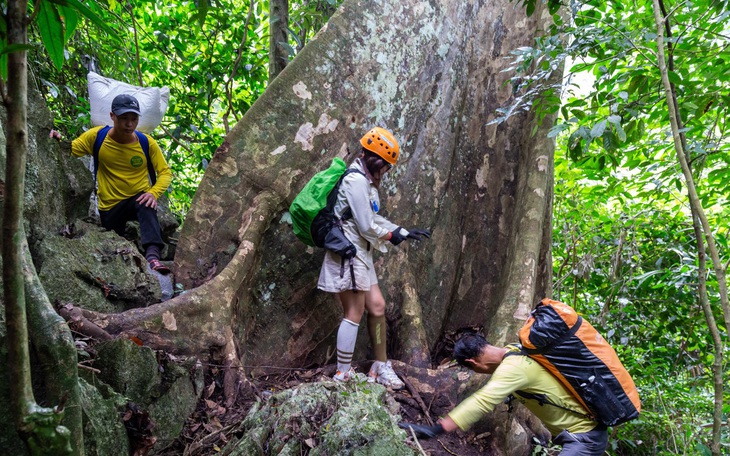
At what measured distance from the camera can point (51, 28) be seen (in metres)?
1.47

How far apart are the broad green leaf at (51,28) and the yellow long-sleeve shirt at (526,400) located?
8.51 feet

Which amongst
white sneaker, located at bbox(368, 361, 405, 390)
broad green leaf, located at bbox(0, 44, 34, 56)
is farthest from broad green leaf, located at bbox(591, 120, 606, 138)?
broad green leaf, located at bbox(0, 44, 34, 56)

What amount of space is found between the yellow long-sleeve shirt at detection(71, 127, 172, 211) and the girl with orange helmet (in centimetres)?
175

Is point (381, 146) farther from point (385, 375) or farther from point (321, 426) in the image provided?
point (321, 426)

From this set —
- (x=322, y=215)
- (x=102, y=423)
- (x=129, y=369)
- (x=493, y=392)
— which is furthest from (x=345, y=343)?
(x=102, y=423)

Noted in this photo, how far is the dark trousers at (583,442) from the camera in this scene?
10.7ft

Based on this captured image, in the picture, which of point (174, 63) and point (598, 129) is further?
point (174, 63)

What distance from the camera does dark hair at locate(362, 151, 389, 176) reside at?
4395mm

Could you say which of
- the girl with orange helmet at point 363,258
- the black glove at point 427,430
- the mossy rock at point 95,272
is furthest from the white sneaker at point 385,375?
the mossy rock at point 95,272

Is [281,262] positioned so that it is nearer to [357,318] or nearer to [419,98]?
[357,318]

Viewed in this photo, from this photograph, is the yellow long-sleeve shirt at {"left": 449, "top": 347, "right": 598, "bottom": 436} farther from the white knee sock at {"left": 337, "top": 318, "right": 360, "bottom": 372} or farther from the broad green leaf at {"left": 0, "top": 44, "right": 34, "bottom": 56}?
the broad green leaf at {"left": 0, "top": 44, "right": 34, "bottom": 56}

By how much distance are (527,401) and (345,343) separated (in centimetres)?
144

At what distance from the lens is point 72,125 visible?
5922mm

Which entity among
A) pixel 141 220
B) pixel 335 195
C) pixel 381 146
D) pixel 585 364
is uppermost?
pixel 381 146
